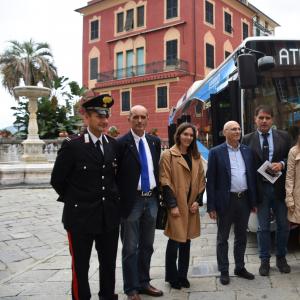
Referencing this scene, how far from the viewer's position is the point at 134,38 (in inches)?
1398

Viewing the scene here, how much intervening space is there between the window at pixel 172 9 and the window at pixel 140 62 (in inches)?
149

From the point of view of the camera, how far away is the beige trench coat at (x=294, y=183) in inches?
175

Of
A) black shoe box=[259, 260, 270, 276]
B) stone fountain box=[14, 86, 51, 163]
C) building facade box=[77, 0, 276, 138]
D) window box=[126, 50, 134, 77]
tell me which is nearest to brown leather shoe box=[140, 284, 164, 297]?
black shoe box=[259, 260, 270, 276]

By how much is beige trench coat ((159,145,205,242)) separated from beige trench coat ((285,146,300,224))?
106 cm

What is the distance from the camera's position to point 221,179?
4398mm

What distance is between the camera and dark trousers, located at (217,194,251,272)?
4.40 m

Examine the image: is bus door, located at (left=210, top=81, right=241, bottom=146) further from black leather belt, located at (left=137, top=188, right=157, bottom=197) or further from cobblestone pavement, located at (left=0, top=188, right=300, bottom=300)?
black leather belt, located at (left=137, top=188, right=157, bottom=197)

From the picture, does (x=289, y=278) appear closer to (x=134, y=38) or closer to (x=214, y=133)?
(x=214, y=133)

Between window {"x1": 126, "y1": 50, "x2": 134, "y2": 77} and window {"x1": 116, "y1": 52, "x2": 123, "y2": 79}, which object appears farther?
window {"x1": 116, "y1": 52, "x2": 123, "y2": 79}

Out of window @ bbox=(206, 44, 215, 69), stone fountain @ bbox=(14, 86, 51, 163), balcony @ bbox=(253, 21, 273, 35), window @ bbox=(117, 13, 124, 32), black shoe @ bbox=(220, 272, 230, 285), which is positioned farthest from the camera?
balcony @ bbox=(253, 21, 273, 35)

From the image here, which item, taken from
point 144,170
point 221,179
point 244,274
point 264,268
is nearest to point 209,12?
point 221,179

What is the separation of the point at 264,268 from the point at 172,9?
103ft

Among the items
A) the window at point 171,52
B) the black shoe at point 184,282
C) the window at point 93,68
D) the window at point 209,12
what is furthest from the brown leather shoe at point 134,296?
the window at point 93,68

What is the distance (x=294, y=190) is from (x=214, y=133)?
2535 mm
